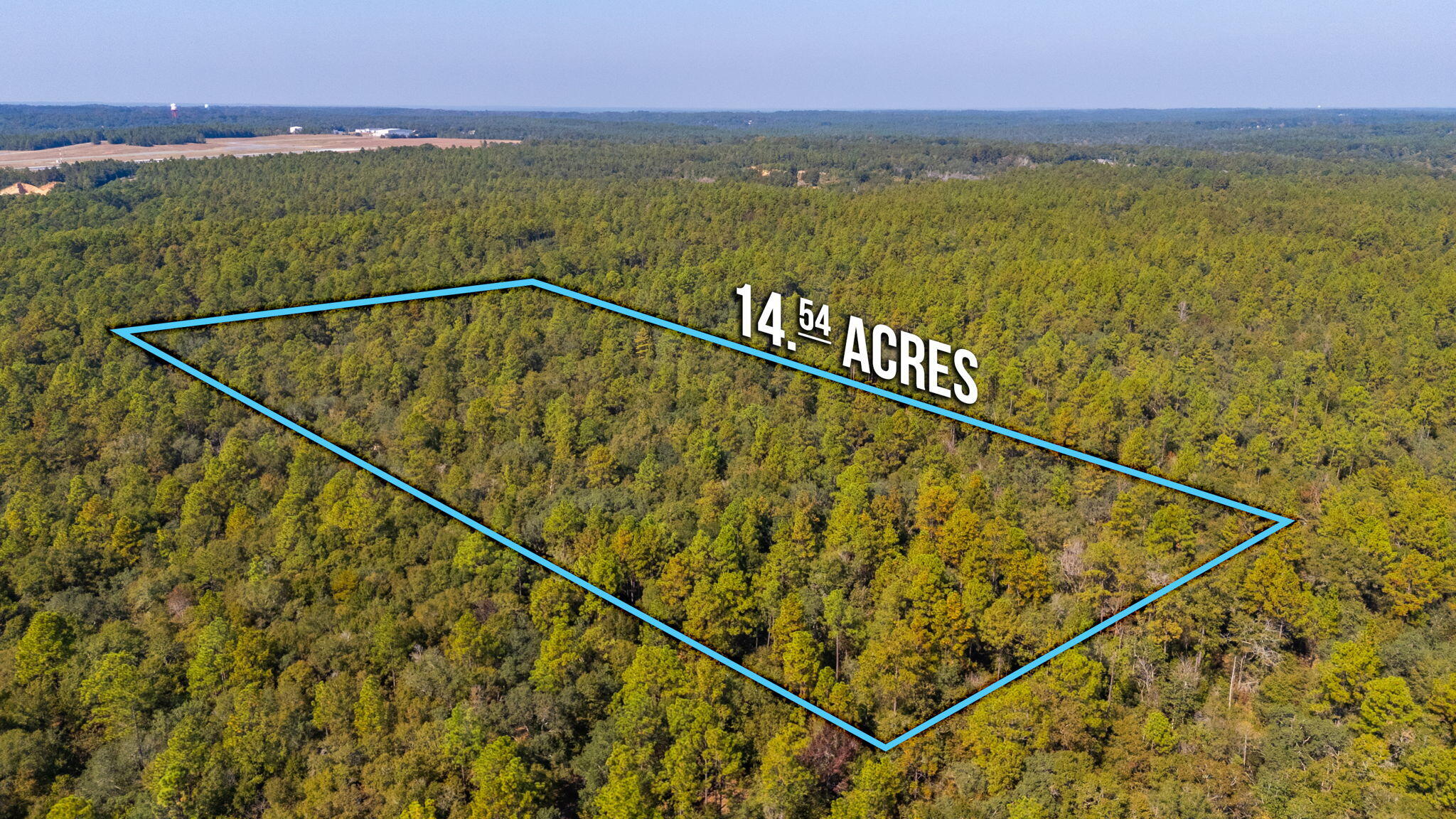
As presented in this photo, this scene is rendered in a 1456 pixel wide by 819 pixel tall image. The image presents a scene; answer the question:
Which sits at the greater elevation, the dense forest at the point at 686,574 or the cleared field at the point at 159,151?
the cleared field at the point at 159,151

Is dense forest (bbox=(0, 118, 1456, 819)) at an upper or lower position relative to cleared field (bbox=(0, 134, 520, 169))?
lower

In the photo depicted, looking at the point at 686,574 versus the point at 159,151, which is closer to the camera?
the point at 686,574

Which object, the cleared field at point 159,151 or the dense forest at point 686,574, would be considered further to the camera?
the cleared field at point 159,151

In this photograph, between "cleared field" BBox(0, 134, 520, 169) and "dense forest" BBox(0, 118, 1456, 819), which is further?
"cleared field" BBox(0, 134, 520, 169)

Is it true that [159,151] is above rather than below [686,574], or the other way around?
above

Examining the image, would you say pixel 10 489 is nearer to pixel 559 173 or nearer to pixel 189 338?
pixel 189 338

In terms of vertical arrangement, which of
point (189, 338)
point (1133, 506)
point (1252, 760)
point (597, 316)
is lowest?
point (1252, 760)

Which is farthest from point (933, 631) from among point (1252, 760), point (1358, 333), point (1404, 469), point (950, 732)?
point (1358, 333)

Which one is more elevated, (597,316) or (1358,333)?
(597,316)
